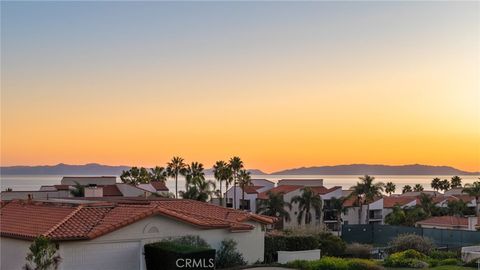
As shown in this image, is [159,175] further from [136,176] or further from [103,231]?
[103,231]

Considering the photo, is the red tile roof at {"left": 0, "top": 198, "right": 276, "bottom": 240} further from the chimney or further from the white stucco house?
the chimney

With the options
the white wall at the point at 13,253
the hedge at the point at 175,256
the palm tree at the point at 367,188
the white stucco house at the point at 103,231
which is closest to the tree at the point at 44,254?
the white stucco house at the point at 103,231

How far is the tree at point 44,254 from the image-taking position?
21.3 m

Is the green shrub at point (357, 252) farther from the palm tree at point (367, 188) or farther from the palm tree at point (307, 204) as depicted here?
the palm tree at point (367, 188)

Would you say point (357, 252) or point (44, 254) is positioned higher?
point (44, 254)

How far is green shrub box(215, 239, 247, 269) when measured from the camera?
28.8 metres

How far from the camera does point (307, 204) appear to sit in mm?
80562

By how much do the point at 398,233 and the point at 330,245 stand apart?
19.3 metres

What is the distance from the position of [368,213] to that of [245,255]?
65116 mm

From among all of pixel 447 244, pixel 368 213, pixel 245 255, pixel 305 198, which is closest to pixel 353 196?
pixel 368 213

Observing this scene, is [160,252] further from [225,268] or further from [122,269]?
[225,268]

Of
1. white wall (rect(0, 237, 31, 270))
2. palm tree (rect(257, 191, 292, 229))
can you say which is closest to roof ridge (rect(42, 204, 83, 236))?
white wall (rect(0, 237, 31, 270))

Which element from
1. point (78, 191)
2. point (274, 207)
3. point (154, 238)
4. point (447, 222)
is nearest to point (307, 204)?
point (274, 207)

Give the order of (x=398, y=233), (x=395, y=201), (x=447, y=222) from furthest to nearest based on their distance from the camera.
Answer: (x=395, y=201) → (x=447, y=222) → (x=398, y=233)
